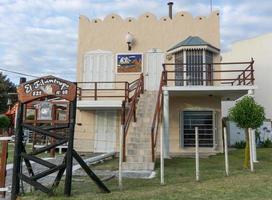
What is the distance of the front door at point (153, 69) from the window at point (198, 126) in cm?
217

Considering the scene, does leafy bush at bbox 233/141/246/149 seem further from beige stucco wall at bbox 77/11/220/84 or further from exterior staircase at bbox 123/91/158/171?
exterior staircase at bbox 123/91/158/171

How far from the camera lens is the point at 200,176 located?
11.4 m

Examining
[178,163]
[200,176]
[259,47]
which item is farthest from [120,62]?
[259,47]

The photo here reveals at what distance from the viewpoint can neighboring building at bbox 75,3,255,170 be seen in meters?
19.7

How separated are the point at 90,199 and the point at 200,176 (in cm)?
417

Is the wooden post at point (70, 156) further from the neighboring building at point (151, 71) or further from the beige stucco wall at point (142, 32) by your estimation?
the beige stucco wall at point (142, 32)

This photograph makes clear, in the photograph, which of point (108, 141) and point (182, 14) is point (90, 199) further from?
point (182, 14)

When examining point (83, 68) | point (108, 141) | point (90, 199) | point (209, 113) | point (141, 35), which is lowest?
point (90, 199)

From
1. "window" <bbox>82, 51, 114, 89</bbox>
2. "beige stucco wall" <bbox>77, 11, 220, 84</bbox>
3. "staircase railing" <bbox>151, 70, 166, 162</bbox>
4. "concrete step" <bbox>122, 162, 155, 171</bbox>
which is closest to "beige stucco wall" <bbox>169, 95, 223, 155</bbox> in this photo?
"beige stucco wall" <bbox>77, 11, 220, 84</bbox>

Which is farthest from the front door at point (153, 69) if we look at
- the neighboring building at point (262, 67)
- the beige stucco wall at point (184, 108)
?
the neighboring building at point (262, 67)

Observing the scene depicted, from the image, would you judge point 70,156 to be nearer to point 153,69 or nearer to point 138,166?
point 138,166

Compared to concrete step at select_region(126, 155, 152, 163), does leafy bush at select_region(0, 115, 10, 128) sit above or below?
above

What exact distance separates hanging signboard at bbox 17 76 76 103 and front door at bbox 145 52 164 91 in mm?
11927

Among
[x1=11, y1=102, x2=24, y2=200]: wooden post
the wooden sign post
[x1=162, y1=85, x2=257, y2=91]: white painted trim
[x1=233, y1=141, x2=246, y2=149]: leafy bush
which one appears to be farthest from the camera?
[x1=233, y1=141, x2=246, y2=149]: leafy bush
